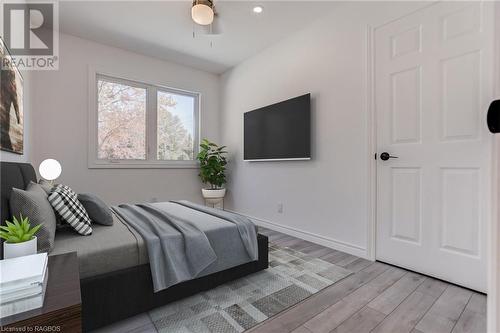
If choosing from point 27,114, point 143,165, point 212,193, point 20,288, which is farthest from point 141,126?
point 20,288

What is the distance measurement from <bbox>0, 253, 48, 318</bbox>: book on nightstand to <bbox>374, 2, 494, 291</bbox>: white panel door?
2.53 meters

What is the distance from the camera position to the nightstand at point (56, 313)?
0.71m

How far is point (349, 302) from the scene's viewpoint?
164 centimetres

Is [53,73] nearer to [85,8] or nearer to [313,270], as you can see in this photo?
[85,8]

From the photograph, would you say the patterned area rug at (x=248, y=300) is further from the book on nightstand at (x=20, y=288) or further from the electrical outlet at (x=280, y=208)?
the electrical outlet at (x=280, y=208)

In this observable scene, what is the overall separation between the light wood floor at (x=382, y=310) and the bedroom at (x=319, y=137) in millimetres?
14

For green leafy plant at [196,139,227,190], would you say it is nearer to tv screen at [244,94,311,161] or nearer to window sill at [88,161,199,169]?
window sill at [88,161,199,169]

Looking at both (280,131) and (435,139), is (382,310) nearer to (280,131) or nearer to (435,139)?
(435,139)

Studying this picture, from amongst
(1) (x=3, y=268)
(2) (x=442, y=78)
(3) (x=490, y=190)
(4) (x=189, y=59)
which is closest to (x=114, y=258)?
(1) (x=3, y=268)

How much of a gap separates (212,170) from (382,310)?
3.16 m

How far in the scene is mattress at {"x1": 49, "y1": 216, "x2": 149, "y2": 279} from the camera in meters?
1.33

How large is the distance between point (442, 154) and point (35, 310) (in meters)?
2.63

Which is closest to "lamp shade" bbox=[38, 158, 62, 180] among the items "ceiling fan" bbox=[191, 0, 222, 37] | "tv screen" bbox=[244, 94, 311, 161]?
"ceiling fan" bbox=[191, 0, 222, 37]

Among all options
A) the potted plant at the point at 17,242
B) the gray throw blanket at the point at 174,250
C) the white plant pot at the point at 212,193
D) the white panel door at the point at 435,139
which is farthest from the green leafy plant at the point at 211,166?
the potted plant at the point at 17,242
